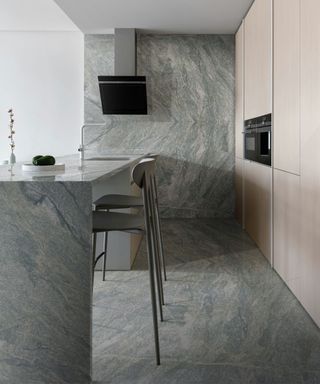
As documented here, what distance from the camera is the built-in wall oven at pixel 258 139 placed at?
14.3 ft

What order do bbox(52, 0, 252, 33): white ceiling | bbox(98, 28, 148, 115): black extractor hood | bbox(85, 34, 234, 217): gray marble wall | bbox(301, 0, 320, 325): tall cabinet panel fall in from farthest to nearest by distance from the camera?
1. bbox(85, 34, 234, 217): gray marble wall
2. bbox(98, 28, 148, 115): black extractor hood
3. bbox(52, 0, 252, 33): white ceiling
4. bbox(301, 0, 320, 325): tall cabinet panel

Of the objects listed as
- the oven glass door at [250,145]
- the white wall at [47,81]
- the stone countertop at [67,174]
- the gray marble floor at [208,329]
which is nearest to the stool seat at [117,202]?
the stone countertop at [67,174]

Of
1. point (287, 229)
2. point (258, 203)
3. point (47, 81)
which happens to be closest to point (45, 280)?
point (287, 229)

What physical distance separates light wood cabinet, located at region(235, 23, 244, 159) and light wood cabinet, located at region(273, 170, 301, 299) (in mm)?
2384

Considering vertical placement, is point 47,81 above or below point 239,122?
above

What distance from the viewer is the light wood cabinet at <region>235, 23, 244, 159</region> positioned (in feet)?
20.4

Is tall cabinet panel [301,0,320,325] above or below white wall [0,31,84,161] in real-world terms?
below

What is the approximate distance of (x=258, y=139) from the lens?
4.89 meters

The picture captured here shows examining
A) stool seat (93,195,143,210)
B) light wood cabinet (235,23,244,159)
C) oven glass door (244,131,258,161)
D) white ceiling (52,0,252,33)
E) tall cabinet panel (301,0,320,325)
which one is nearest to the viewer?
tall cabinet panel (301,0,320,325)

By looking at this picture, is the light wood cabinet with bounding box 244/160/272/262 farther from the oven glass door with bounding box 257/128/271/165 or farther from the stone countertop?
the stone countertop

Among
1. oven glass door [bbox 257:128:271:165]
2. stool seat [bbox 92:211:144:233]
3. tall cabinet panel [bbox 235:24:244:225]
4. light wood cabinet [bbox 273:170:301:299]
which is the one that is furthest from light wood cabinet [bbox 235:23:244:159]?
stool seat [bbox 92:211:144:233]

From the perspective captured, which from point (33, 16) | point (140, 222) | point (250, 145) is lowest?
point (140, 222)

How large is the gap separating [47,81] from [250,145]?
11.4ft

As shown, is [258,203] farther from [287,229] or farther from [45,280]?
[45,280]
